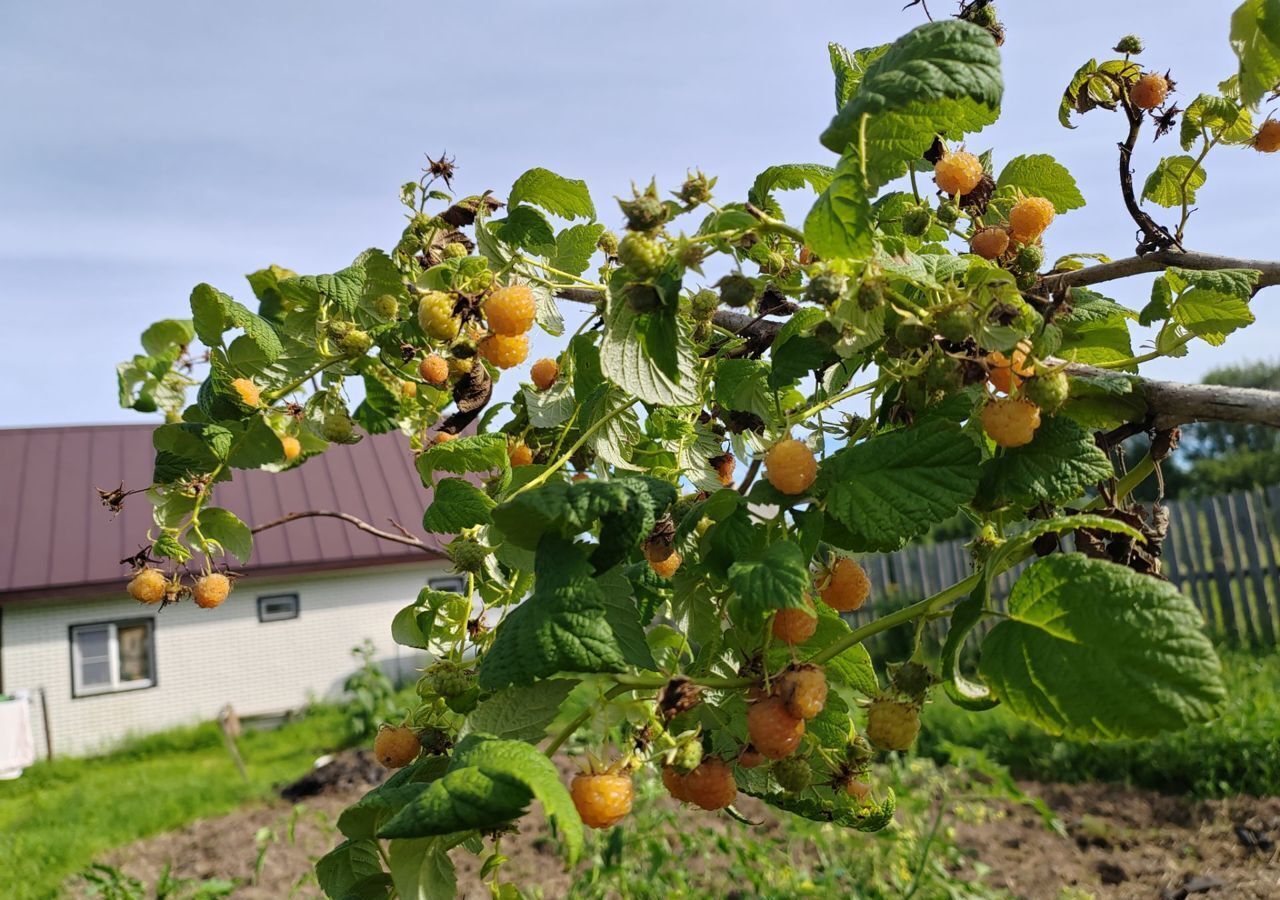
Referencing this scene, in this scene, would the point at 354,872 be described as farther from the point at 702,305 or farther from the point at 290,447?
the point at 290,447

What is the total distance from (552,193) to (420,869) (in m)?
1.04

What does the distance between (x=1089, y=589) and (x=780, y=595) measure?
302 mm

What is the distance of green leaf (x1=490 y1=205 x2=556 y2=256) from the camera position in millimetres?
1494

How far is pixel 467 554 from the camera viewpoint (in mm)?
1324

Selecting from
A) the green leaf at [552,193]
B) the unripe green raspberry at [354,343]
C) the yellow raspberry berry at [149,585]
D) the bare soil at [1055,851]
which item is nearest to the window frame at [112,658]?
the bare soil at [1055,851]

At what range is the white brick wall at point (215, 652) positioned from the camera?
1418 centimetres

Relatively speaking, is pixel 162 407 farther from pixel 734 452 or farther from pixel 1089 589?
pixel 1089 589

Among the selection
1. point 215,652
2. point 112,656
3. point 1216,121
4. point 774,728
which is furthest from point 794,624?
point 112,656

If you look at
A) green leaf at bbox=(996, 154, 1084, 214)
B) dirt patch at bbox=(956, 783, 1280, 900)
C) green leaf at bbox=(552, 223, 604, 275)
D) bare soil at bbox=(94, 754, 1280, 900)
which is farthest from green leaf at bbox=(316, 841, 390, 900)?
dirt patch at bbox=(956, 783, 1280, 900)

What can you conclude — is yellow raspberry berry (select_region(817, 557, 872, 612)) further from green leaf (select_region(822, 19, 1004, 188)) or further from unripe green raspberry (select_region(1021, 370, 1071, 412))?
green leaf (select_region(822, 19, 1004, 188))

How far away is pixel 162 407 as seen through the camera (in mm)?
2412

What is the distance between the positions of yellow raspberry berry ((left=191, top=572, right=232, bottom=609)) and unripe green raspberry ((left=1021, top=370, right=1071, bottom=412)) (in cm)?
155

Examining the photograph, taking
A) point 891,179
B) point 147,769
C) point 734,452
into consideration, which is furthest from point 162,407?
point 147,769

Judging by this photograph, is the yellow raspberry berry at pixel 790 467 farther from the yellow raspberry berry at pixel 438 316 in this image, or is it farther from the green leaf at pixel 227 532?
the green leaf at pixel 227 532
